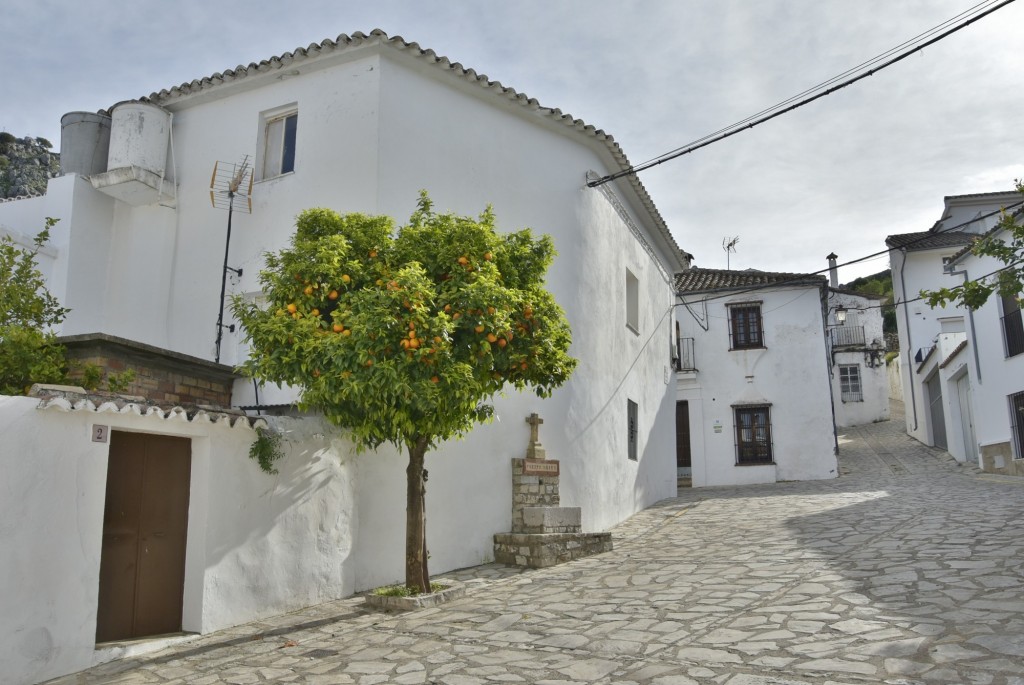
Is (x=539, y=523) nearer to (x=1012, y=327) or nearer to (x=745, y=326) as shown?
(x=1012, y=327)

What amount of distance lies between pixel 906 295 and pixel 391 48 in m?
22.2

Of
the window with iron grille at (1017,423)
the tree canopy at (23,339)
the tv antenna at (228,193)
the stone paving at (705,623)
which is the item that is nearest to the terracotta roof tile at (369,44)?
the tv antenna at (228,193)

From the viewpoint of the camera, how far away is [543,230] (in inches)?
462

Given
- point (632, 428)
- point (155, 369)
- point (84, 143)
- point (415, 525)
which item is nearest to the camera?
point (415, 525)

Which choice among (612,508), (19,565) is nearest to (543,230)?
(612,508)

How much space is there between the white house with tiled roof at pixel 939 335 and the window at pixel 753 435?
183 inches

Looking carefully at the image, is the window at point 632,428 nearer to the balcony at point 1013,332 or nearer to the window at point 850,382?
the balcony at point 1013,332

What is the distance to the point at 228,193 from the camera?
10.7 metres

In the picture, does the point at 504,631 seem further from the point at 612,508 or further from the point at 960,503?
the point at 960,503

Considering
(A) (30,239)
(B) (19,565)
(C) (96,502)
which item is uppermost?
(A) (30,239)

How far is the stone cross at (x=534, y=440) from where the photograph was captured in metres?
10.9

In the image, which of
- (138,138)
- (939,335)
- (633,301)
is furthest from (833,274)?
(138,138)

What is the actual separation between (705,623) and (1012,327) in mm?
13415

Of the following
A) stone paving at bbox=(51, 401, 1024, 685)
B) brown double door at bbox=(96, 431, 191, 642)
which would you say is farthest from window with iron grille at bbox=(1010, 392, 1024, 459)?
brown double door at bbox=(96, 431, 191, 642)
